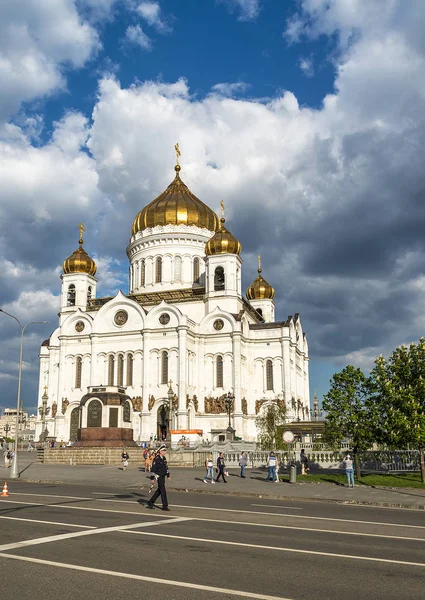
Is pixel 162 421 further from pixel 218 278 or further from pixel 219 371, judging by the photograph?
pixel 218 278

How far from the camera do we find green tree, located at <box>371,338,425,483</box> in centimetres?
2589

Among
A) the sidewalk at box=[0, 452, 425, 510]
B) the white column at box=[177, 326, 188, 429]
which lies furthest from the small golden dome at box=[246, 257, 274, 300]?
the sidewalk at box=[0, 452, 425, 510]

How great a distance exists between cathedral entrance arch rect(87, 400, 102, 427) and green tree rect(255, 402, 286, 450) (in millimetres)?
13570

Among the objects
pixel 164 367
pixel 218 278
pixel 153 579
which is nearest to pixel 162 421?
pixel 164 367

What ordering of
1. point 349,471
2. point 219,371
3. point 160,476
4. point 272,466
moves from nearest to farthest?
1. point 160,476
2. point 349,471
3. point 272,466
4. point 219,371

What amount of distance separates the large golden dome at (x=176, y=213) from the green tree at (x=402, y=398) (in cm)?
4206

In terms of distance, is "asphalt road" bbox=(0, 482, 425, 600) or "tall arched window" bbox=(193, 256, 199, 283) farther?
"tall arched window" bbox=(193, 256, 199, 283)

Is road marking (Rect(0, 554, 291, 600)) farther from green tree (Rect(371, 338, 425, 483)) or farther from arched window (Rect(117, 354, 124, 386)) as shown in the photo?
arched window (Rect(117, 354, 124, 386))

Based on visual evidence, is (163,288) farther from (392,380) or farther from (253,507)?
(253,507)

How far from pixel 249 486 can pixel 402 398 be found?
838 centimetres

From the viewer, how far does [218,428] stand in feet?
183

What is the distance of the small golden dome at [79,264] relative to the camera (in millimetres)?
66562

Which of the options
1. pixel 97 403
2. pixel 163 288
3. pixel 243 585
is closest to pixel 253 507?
pixel 243 585

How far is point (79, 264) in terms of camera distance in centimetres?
6656
